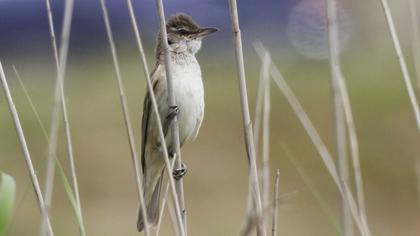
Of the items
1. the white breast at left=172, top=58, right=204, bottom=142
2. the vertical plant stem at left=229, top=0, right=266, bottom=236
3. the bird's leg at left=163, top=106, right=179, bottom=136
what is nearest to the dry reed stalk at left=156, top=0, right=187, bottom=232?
the bird's leg at left=163, top=106, right=179, bottom=136

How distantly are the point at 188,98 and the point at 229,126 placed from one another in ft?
18.2

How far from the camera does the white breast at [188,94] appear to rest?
12.2ft

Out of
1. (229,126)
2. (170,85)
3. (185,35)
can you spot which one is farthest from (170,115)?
(229,126)

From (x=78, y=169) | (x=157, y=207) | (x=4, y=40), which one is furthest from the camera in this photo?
(x=4, y=40)

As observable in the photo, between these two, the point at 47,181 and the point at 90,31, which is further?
the point at 90,31

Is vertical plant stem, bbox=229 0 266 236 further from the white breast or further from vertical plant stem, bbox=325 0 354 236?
the white breast

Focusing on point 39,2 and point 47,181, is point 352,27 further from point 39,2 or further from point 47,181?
point 47,181

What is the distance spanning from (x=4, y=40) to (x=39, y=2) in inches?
30.3

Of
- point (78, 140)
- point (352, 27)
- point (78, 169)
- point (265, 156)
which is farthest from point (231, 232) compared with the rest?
point (352, 27)

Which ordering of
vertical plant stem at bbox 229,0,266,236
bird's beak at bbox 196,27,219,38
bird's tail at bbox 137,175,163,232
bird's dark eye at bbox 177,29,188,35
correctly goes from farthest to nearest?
bird's dark eye at bbox 177,29,188,35, bird's beak at bbox 196,27,219,38, bird's tail at bbox 137,175,163,232, vertical plant stem at bbox 229,0,266,236

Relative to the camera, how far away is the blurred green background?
7367 mm

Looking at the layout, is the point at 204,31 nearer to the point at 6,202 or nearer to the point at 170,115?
the point at 170,115

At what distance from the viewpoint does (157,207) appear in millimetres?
3805

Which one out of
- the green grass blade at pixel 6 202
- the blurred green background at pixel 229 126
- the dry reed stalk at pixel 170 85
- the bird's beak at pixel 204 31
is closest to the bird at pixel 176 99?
the bird's beak at pixel 204 31
